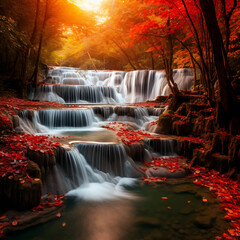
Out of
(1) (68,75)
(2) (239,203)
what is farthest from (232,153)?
(1) (68,75)

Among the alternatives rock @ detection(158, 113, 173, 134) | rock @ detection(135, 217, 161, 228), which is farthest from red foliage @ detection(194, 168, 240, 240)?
rock @ detection(158, 113, 173, 134)

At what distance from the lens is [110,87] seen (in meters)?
19.0

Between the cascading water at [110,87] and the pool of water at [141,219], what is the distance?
11.2 m

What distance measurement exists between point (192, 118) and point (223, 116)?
2.63m

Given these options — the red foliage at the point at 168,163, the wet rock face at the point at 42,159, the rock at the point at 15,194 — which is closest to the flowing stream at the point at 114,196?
the wet rock face at the point at 42,159

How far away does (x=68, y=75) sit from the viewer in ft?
71.9

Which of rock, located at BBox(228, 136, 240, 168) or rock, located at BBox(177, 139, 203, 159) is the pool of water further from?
rock, located at BBox(177, 139, 203, 159)

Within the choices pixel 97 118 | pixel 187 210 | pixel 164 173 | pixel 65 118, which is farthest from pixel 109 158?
pixel 97 118

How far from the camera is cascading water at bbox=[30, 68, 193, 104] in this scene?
53.8 feet

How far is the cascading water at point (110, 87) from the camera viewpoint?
1641 centimetres

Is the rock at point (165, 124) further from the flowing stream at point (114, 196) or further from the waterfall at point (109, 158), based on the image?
the waterfall at point (109, 158)

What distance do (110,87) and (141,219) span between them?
1600cm

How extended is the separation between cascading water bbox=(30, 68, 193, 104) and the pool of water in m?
11.2

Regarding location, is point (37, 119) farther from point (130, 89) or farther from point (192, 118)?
point (130, 89)
